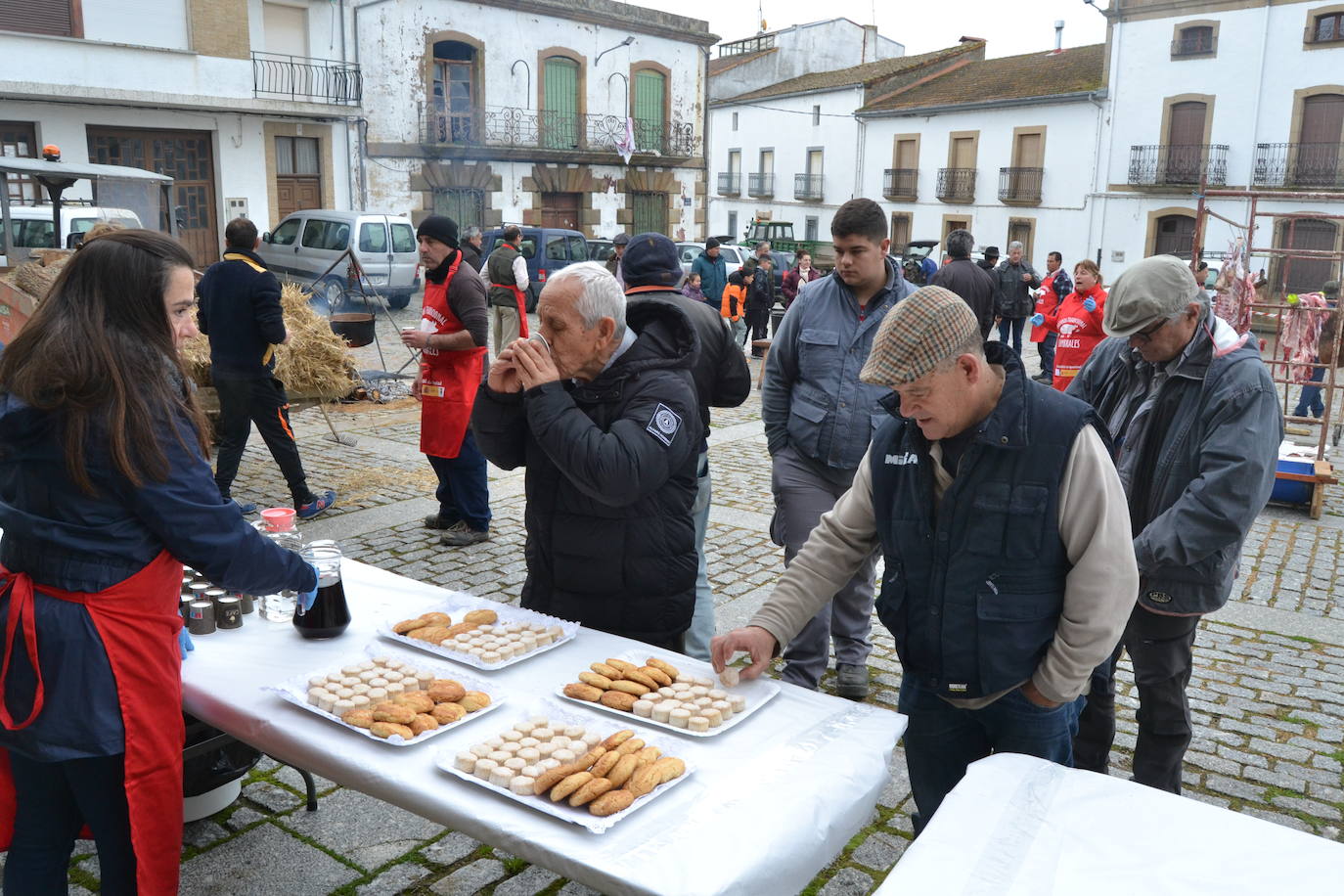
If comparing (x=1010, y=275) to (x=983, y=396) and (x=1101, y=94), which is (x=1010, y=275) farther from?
(x=1101, y=94)

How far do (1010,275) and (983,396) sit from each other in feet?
47.4

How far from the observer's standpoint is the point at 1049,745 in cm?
266

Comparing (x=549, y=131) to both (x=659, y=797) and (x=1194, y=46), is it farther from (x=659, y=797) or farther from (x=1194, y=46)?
(x=659, y=797)

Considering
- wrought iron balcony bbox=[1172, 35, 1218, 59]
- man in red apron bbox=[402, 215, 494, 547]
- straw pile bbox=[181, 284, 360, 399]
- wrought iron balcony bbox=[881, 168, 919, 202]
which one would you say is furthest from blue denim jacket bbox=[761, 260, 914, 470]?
wrought iron balcony bbox=[881, 168, 919, 202]

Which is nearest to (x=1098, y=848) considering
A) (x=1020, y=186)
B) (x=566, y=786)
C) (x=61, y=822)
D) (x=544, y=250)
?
(x=566, y=786)

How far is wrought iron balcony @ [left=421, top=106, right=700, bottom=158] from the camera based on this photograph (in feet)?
88.4

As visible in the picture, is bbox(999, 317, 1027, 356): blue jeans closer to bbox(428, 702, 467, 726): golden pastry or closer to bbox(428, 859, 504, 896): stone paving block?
bbox(428, 859, 504, 896): stone paving block

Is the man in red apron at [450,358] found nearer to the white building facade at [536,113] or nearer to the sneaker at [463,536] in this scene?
the sneaker at [463,536]

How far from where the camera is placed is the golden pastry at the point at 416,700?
2463 mm

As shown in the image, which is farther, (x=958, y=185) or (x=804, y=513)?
(x=958, y=185)

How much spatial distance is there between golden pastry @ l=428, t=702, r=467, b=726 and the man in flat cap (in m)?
0.63

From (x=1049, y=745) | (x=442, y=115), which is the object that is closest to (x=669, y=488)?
(x=1049, y=745)

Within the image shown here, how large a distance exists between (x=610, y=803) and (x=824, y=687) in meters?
2.85

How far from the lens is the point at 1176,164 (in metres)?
31.3
